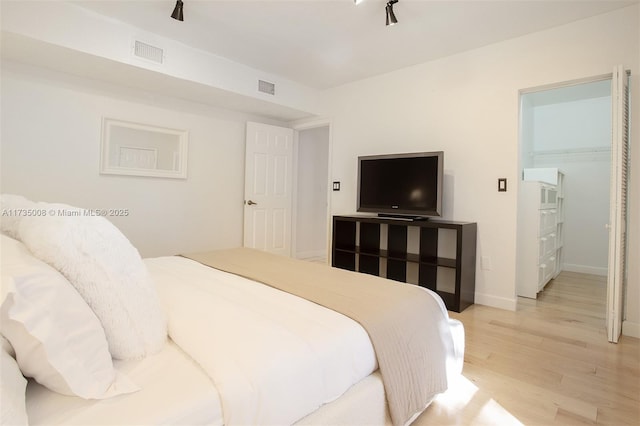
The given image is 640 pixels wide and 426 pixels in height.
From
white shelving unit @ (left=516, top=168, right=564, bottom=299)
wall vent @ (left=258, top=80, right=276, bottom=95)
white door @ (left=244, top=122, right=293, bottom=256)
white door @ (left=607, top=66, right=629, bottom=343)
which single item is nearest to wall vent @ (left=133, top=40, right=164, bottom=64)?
wall vent @ (left=258, top=80, right=276, bottom=95)

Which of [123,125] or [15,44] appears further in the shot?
[123,125]

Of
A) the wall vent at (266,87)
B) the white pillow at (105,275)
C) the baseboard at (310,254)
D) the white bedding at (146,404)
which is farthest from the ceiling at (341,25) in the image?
the baseboard at (310,254)

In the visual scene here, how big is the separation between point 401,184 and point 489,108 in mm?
1107

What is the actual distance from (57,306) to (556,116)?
6.11 metres

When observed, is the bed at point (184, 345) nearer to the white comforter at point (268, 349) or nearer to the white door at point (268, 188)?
the white comforter at point (268, 349)

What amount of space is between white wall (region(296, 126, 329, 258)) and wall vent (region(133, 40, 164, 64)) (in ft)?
8.21

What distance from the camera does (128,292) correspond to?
94 centimetres

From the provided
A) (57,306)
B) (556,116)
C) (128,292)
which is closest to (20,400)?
(57,306)

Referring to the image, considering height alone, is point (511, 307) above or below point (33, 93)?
below

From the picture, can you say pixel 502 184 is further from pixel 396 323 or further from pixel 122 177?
pixel 122 177

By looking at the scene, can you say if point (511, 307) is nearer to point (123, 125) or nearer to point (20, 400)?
point (20, 400)

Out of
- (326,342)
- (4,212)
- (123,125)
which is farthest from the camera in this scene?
(123,125)

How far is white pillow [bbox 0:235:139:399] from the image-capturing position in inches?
26.8

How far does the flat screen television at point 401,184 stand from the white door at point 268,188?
1.37 m
